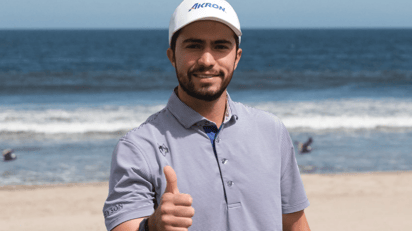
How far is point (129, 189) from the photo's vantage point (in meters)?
1.54

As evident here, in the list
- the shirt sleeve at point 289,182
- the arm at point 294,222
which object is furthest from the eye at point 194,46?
the arm at point 294,222

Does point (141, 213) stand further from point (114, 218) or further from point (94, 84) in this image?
point (94, 84)

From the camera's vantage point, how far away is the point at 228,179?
1.67 m

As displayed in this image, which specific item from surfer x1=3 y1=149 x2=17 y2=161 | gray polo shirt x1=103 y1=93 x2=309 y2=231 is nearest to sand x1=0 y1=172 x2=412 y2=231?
surfer x1=3 y1=149 x2=17 y2=161

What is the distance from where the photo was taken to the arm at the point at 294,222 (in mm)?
1938

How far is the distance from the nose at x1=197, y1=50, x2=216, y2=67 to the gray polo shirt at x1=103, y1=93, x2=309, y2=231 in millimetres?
196

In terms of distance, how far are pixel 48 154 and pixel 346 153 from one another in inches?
263

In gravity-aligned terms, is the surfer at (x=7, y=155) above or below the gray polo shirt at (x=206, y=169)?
below

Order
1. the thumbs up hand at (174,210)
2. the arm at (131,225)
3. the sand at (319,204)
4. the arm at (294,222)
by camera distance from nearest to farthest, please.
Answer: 1. the thumbs up hand at (174,210)
2. the arm at (131,225)
3. the arm at (294,222)
4. the sand at (319,204)

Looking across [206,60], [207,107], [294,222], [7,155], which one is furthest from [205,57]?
[7,155]

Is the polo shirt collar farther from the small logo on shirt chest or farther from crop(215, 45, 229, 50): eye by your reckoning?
crop(215, 45, 229, 50): eye

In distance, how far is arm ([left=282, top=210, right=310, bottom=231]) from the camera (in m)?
1.94

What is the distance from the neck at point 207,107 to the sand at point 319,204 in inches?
188

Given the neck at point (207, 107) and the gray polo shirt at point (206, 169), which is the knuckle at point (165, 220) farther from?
the neck at point (207, 107)
